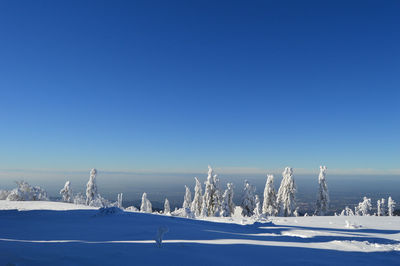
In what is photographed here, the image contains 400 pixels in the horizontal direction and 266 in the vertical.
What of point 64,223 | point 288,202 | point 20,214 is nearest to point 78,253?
point 64,223

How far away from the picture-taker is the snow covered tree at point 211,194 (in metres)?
43.4

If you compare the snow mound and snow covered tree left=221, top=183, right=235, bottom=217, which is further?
snow covered tree left=221, top=183, right=235, bottom=217

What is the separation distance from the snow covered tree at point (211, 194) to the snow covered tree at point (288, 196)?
1142cm

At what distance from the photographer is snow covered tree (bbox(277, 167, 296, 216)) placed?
43.0m

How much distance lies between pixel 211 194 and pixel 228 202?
402 centimetres

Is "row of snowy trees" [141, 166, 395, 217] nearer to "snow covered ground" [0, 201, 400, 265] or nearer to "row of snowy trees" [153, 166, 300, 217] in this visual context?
"row of snowy trees" [153, 166, 300, 217]

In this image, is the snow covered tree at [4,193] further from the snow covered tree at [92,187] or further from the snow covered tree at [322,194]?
the snow covered tree at [322,194]

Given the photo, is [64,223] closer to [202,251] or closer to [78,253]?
[78,253]

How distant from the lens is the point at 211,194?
44.2m

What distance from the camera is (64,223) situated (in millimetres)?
10578

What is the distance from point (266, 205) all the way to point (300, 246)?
3933 centimetres

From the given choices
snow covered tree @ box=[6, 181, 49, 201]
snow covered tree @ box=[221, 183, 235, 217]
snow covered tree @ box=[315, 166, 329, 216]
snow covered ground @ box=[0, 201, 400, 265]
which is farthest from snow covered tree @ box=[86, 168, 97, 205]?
snow covered tree @ box=[315, 166, 329, 216]

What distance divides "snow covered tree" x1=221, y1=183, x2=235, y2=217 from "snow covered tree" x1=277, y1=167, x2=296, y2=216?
29.0ft

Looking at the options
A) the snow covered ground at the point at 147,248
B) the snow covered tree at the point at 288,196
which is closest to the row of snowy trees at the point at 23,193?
the snow covered ground at the point at 147,248
